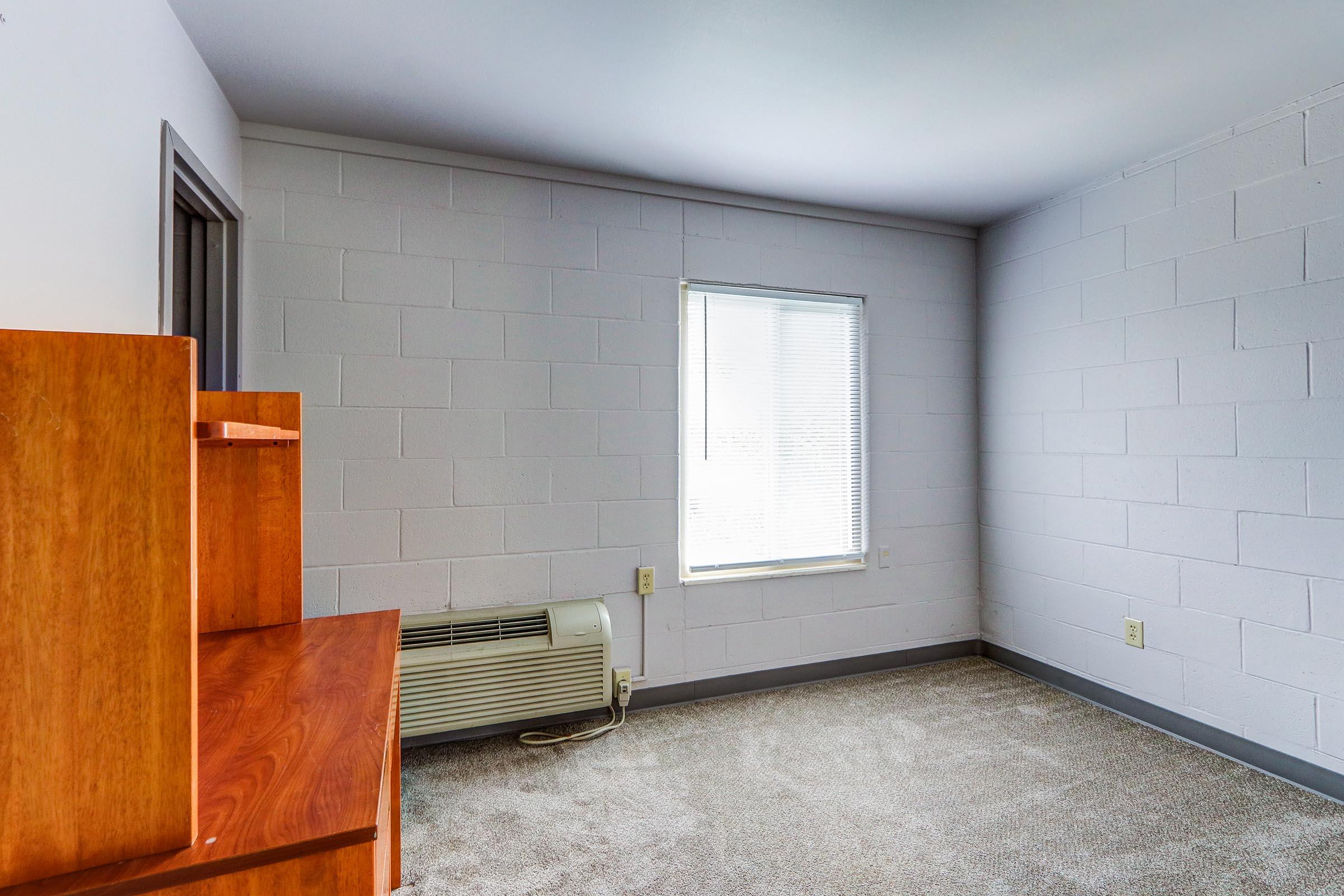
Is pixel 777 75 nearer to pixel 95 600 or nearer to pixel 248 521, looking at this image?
pixel 248 521

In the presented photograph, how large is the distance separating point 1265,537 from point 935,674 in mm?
1525

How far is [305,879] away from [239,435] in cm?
65

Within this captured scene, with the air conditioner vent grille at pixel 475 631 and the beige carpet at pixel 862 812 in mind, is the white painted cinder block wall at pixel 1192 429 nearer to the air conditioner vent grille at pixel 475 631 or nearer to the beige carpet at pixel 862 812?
the beige carpet at pixel 862 812

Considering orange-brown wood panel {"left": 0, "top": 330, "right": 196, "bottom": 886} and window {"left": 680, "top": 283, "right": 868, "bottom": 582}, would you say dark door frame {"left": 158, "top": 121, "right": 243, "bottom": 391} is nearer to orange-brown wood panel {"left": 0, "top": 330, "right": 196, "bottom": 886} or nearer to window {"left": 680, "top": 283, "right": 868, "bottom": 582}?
orange-brown wood panel {"left": 0, "top": 330, "right": 196, "bottom": 886}

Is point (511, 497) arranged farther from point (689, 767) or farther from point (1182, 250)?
point (1182, 250)

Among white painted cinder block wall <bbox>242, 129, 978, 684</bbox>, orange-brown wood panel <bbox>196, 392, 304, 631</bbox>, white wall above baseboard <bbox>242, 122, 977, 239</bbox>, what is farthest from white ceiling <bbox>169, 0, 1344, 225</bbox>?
orange-brown wood panel <bbox>196, 392, 304, 631</bbox>

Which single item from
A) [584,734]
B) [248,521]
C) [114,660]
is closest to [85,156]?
[248,521]

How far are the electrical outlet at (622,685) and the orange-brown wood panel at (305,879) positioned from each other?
6.80ft

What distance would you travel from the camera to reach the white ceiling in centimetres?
186

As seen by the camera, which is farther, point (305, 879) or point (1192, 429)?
point (1192, 429)

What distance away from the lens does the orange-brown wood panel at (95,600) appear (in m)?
0.73

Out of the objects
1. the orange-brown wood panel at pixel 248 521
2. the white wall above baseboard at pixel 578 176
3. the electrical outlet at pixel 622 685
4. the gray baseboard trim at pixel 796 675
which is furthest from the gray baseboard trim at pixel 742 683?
the white wall above baseboard at pixel 578 176

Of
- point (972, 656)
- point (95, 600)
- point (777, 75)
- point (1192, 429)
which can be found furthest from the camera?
point (972, 656)

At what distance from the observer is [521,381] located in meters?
2.84
